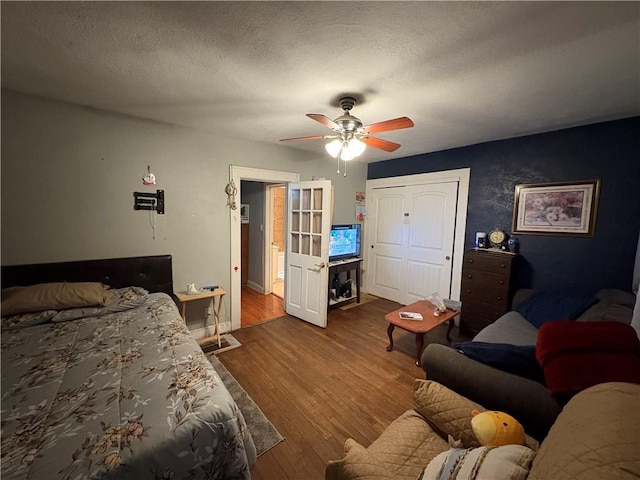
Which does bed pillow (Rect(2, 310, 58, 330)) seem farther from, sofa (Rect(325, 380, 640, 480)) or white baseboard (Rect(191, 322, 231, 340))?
sofa (Rect(325, 380, 640, 480))

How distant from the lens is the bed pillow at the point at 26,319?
177 cm

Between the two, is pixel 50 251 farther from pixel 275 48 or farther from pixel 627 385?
pixel 627 385

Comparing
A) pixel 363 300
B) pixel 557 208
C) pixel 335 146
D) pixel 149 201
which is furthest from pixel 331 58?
pixel 363 300

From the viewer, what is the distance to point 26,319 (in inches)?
71.9

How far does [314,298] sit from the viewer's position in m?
3.41

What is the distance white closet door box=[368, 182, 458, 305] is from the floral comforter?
3338 millimetres

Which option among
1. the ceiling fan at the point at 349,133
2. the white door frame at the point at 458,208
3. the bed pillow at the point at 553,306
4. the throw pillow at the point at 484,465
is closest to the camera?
the throw pillow at the point at 484,465

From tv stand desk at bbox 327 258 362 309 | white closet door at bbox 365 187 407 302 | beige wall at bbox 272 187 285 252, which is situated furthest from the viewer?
beige wall at bbox 272 187 285 252

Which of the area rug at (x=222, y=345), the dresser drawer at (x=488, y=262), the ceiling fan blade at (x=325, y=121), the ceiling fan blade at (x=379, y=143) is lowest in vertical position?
the area rug at (x=222, y=345)

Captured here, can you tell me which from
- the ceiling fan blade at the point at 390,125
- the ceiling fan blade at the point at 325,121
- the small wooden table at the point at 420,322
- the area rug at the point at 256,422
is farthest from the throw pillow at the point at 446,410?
the ceiling fan blade at the point at 325,121

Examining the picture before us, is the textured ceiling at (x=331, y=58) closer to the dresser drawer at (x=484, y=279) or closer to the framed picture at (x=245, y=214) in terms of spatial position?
the dresser drawer at (x=484, y=279)

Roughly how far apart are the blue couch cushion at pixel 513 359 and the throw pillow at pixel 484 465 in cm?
Result: 69

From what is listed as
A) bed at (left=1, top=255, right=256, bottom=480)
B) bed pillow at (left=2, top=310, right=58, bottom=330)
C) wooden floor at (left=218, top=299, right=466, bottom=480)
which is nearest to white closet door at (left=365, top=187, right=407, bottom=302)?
wooden floor at (left=218, top=299, right=466, bottom=480)

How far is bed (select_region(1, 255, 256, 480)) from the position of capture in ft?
3.03
